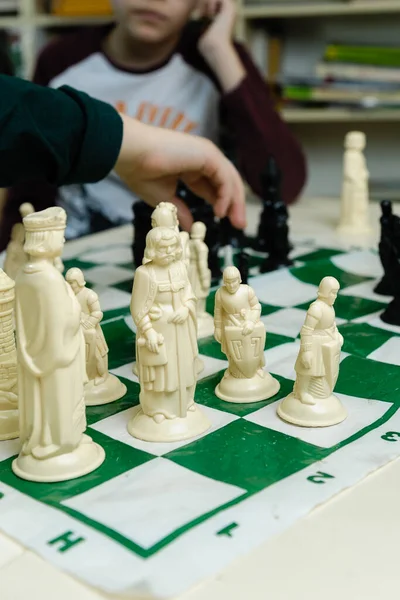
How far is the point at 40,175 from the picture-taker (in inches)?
56.7

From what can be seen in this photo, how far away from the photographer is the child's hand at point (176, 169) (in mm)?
1443

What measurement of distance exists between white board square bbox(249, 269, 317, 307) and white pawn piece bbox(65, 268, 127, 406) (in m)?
0.52

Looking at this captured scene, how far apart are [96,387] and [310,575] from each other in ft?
1.65

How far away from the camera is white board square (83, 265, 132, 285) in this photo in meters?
1.72

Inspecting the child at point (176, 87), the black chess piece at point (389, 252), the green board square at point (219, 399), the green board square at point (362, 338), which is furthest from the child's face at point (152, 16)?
the green board square at point (219, 399)

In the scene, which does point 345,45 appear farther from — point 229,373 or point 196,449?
point 196,449

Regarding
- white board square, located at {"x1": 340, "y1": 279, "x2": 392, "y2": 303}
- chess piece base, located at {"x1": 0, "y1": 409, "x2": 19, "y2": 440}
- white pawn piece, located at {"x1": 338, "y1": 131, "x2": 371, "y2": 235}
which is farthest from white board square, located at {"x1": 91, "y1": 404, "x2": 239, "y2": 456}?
white pawn piece, located at {"x1": 338, "y1": 131, "x2": 371, "y2": 235}

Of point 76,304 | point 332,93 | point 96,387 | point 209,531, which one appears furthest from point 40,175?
point 332,93

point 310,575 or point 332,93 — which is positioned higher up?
point 332,93

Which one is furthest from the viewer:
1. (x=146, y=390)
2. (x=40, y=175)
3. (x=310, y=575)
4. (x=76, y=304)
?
(x=40, y=175)

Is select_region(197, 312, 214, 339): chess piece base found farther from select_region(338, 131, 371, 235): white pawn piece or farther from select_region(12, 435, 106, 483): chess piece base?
select_region(338, 131, 371, 235): white pawn piece

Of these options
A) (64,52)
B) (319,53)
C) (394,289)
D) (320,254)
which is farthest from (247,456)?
(319,53)

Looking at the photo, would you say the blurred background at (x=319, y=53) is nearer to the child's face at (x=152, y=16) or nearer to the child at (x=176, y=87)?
the child at (x=176, y=87)

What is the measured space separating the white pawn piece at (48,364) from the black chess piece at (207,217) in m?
0.85
